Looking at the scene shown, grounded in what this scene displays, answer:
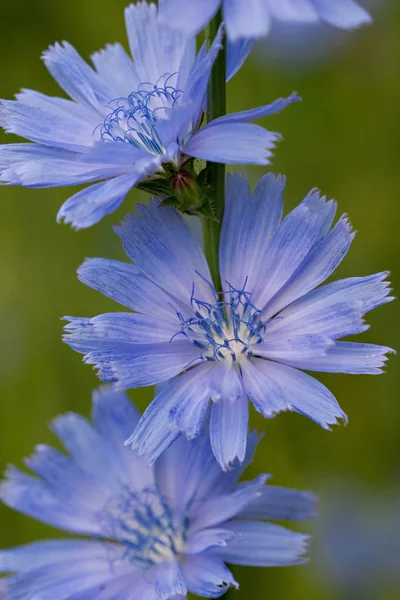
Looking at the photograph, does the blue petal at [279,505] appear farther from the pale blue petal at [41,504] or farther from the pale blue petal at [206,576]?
the pale blue petal at [41,504]

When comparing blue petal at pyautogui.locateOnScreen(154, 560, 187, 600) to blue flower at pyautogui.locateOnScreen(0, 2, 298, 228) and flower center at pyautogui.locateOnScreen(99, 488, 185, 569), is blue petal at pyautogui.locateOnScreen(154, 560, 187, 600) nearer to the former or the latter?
flower center at pyautogui.locateOnScreen(99, 488, 185, 569)

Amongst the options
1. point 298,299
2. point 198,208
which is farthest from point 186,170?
point 298,299

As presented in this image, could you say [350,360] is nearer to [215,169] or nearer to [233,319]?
[233,319]

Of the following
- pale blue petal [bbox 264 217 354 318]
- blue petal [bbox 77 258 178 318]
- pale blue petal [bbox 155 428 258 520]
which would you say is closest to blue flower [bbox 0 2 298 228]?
blue petal [bbox 77 258 178 318]

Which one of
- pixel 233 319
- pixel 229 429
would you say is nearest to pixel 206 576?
pixel 229 429

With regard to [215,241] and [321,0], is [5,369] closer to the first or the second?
[215,241]

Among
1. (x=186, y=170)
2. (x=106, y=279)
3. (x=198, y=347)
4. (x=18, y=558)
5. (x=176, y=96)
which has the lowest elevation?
(x=18, y=558)
